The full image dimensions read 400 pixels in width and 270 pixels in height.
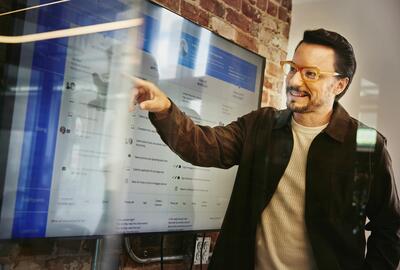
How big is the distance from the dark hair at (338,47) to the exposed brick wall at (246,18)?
16 cm

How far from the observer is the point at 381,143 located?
114cm

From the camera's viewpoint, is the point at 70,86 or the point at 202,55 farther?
the point at 202,55

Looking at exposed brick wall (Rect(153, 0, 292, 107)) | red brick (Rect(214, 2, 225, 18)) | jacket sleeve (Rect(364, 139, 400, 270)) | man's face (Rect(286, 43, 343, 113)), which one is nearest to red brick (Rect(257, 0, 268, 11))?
exposed brick wall (Rect(153, 0, 292, 107))

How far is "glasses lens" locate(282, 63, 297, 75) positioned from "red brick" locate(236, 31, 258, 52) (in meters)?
0.21

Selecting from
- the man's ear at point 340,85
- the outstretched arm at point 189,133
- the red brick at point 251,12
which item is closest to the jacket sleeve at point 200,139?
the outstretched arm at point 189,133

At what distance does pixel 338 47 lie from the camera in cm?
103

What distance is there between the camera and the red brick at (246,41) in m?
1.25

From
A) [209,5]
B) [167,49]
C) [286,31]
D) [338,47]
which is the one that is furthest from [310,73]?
[209,5]

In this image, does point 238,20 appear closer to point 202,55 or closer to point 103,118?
point 202,55

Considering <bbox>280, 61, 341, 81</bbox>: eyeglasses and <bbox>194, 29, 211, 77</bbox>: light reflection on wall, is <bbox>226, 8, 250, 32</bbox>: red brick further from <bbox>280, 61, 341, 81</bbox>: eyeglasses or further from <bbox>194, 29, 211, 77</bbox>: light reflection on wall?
<bbox>280, 61, 341, 81</bbox>: eyeglasses

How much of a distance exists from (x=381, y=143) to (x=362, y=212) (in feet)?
0.64

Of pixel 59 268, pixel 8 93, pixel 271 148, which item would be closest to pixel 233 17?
pixel 271 148

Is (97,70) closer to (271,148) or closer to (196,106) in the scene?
(196,106)

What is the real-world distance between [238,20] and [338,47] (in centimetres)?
35
